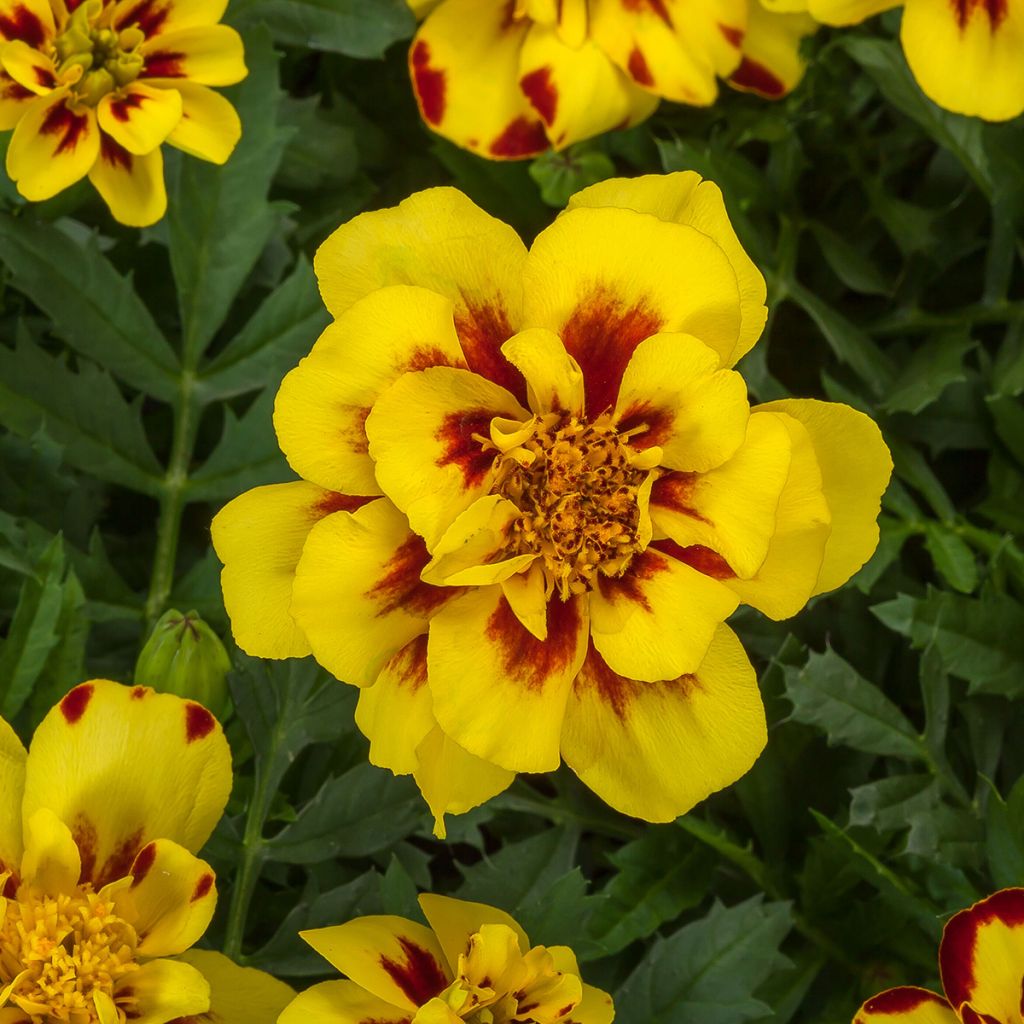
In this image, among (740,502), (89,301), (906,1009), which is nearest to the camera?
(740,502)

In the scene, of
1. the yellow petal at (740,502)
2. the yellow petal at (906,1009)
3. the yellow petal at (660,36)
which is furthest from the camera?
the yellow petal at (660,36)

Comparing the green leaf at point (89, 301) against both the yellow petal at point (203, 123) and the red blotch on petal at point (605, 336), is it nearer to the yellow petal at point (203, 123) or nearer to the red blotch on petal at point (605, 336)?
the yellow petal at point (203, 123)

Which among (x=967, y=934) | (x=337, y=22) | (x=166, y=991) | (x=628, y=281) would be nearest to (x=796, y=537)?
(x=628, y=281)

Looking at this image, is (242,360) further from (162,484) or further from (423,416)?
(423,416)

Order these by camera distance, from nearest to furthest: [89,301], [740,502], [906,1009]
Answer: [740,502]
[906,1009]
[89,301]

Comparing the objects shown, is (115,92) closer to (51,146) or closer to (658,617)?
(51,146)

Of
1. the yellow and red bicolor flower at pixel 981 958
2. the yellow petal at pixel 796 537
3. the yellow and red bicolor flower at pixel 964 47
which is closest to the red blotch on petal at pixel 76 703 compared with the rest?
the yellow petal at pixel 796 537
